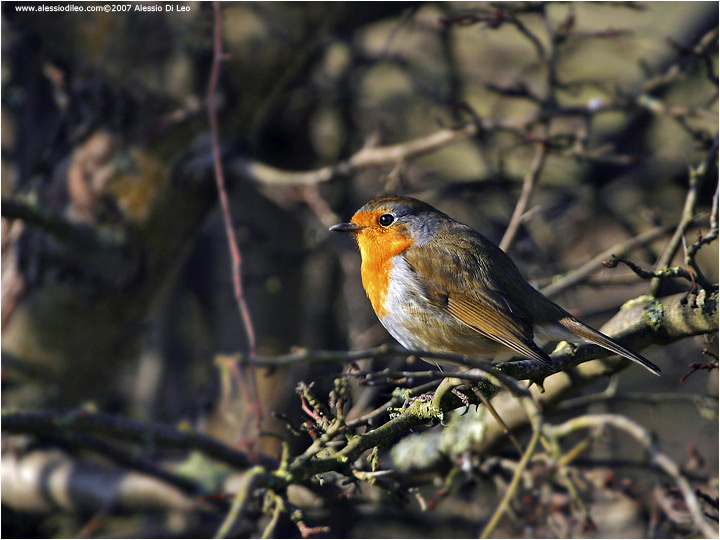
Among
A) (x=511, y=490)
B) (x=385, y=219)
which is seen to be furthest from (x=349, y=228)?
(x=511, y=490)

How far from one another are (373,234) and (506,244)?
778 mm

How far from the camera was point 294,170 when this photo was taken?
4984mm

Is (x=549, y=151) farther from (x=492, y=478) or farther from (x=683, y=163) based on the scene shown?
(x=492, y=478)

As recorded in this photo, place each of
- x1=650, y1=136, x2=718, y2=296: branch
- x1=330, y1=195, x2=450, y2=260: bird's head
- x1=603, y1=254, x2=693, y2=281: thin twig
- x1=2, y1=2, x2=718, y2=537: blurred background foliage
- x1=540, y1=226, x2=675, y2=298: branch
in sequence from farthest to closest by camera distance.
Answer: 1. x1=2, y1=2, x2=718, y2=537: blurred background foliage
2. x1=540, y1=226, x2=675, y2=298: branch
3. x1=330, y1=195, x2=450, y2=260: bird's head
4. x1=650, y1=136, x2=718, y2=296: branch
5. x1=603, y1=254, x2=693, y2=281: thin twig

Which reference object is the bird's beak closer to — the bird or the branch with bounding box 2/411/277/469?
the bird

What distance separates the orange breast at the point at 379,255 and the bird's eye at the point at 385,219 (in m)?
0.04

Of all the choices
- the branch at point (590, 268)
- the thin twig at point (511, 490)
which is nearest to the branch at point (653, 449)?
the thin twig at point (511, 490)

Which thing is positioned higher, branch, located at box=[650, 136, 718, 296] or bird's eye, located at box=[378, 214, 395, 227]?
bird's eye, located at box=[378, 214, 395, 227]

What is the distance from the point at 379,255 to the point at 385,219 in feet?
0.57

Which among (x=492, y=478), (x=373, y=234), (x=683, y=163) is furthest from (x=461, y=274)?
(x=683, y=163)

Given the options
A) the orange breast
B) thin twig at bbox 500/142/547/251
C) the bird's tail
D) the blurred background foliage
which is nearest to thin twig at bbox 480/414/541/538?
the bird's tail

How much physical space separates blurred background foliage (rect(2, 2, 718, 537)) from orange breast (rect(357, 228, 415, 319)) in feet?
2.36

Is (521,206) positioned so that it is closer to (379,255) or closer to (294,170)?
(379,255)

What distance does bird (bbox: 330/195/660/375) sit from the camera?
2.72m
